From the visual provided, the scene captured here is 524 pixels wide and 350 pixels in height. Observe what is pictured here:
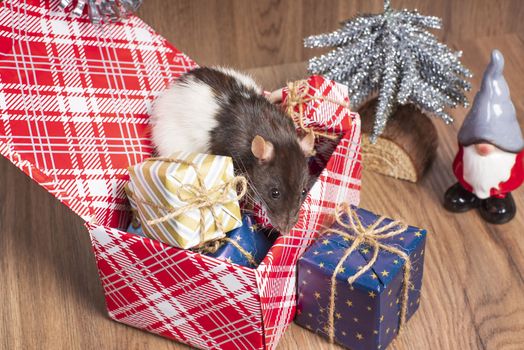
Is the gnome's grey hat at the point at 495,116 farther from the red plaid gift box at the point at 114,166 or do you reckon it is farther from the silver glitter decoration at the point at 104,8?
the silver glitter decoration at the point at 104,8

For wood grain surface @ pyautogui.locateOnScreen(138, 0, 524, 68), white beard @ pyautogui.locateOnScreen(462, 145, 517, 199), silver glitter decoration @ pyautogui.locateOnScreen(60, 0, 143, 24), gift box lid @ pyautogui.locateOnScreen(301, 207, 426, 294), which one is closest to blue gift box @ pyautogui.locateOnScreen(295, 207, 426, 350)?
gift box lid @ pyautogui.locateOnScreen(301, 207, 426, 294)

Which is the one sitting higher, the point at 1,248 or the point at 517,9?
the point at 517,9

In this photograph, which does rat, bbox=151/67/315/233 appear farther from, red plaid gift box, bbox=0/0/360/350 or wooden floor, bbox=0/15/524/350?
wooden floor, bbox=0/15/524/350

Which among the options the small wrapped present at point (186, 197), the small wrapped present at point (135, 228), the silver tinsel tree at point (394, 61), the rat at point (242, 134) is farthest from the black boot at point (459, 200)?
the small wrapped present at point (135, 228)

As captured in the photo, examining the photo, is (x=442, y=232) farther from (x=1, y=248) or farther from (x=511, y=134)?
(x=1, y=248)

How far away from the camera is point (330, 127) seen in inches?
48.7

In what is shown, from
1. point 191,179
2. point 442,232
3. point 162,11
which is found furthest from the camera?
point 162,11

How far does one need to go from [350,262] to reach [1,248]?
68cm

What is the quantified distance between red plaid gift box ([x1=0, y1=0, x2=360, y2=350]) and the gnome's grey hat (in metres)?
0.23

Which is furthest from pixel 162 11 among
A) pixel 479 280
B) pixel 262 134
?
pixel 479 280

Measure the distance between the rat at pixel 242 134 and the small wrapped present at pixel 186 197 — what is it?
63 millimetres

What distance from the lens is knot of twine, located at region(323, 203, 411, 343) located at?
3.54 ft

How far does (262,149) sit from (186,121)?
17cm

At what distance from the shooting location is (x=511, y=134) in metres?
1.29
